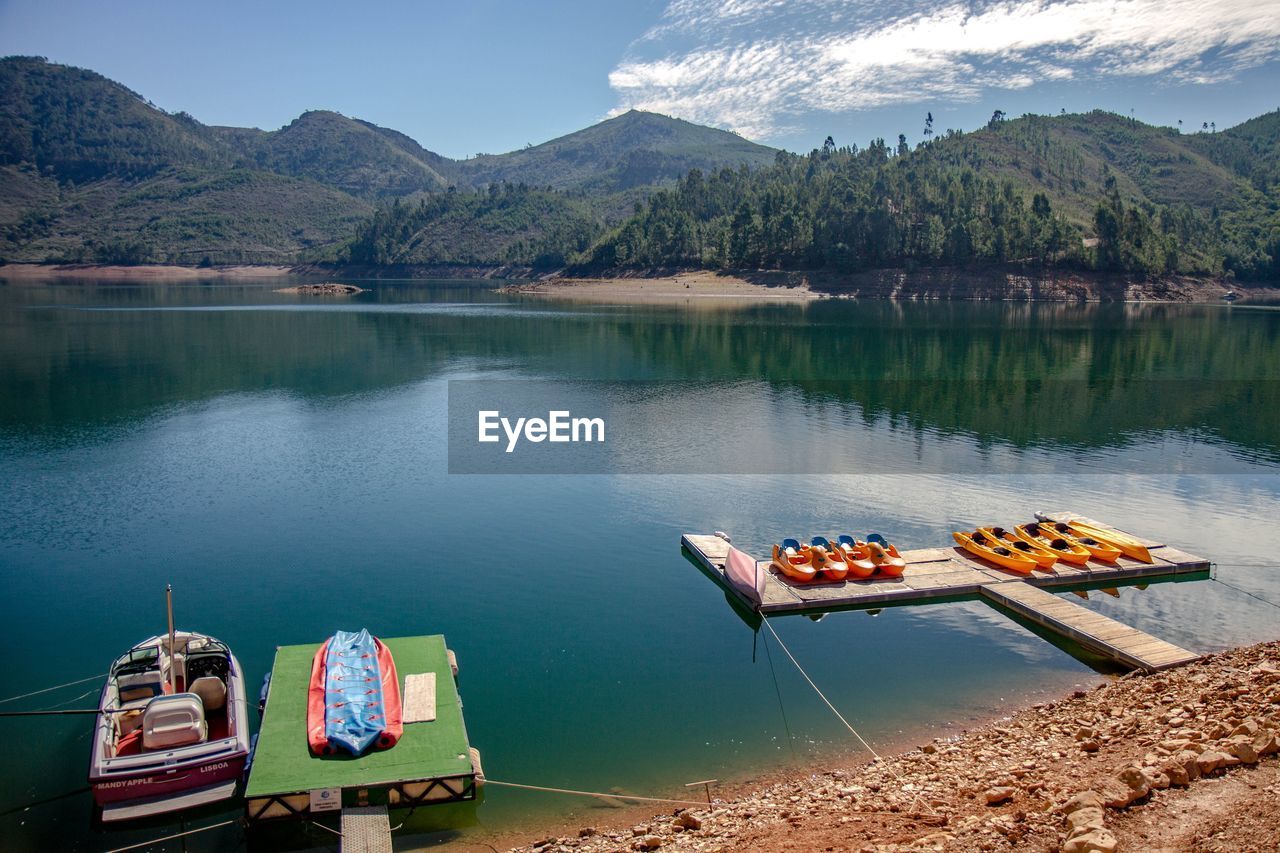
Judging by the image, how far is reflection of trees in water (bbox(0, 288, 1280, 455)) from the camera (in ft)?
182

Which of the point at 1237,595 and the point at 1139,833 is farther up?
the point at 1139,833

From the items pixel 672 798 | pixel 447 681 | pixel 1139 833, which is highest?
pixel 1139 833

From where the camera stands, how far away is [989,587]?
27781 mm

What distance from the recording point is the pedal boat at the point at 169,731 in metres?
15.8

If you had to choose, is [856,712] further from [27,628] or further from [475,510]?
[27,628]

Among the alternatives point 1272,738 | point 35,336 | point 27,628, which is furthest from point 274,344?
point 1272,738

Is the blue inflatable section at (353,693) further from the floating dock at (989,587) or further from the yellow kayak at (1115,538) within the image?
the yellow kayak at (1115,538)

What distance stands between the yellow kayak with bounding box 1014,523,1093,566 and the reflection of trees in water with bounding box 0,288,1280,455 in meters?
18.3

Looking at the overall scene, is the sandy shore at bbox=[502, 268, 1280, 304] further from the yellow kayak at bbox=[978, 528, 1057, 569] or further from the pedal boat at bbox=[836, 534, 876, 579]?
the pedal boat at bbox=[836, 534, 876, 579]

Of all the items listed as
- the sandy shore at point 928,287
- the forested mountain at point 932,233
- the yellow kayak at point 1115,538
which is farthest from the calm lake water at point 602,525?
the forested mountain at point 932,233

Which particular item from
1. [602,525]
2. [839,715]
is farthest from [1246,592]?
[602,525]

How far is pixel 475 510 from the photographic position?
35.3 metres

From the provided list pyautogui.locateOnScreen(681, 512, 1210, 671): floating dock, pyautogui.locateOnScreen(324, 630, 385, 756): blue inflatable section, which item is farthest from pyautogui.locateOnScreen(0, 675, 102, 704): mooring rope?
pyautogui.locateOnScreen(681, 512, 1210, 671): floating dock

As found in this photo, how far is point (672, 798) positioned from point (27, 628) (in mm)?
19143
